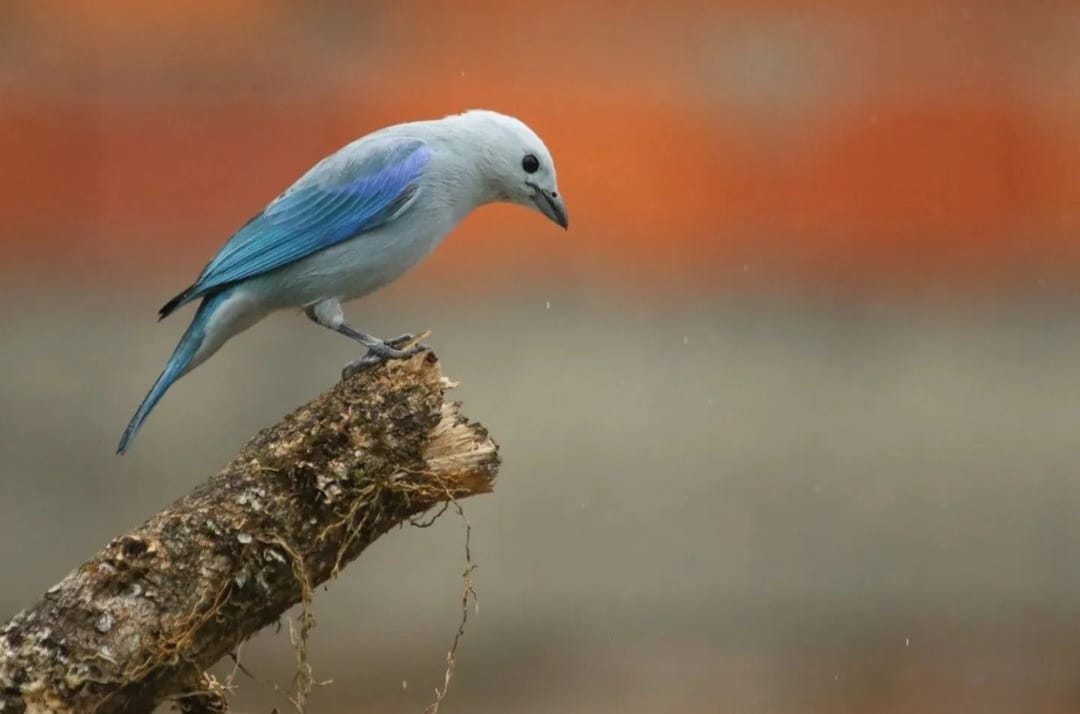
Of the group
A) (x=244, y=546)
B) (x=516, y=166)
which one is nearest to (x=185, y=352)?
(x=516, y=166)

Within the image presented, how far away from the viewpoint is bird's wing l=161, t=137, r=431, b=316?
12.2ft

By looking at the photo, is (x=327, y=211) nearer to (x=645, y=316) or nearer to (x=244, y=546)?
(x=244, y=546)

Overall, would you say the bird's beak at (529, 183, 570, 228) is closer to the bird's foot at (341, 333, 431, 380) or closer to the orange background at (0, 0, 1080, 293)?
the bird's foot at (341, 333, 431, 380)

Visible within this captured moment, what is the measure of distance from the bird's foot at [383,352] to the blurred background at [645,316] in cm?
299

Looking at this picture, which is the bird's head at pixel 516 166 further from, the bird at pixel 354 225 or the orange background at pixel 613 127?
the orange background at pixel 613 127

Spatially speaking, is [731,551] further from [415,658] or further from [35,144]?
[35,144]

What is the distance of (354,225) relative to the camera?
3.72m

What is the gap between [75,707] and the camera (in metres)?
2.64

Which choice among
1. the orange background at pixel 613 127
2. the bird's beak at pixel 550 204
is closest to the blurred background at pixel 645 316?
the orange background at pixel 613 127

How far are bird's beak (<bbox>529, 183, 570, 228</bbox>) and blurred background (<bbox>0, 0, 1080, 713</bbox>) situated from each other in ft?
8.34

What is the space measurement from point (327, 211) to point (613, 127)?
306 cm

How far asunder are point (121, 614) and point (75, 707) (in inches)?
5.9

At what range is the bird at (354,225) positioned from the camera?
12.2 feet

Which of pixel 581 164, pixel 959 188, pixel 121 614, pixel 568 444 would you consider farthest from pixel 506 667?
pixel 121 614
